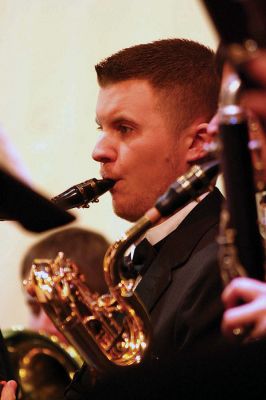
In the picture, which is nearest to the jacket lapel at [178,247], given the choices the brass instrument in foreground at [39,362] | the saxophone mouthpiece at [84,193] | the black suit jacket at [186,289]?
A: the black suit jacket at [186,289]

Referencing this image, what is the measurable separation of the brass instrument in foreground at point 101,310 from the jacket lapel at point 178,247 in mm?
50

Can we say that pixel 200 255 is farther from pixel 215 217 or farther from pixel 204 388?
pixel 204 388

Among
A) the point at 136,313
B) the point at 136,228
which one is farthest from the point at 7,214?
the point at 136,313

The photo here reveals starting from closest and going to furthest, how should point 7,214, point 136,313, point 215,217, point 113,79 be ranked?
point 7,214 → point 136,313 → point 215,217 → point 113,79

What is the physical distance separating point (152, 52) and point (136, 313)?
81cm

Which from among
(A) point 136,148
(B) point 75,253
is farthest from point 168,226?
Answer: (B) point 75,253

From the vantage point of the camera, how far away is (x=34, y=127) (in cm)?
379

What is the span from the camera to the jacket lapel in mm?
2111

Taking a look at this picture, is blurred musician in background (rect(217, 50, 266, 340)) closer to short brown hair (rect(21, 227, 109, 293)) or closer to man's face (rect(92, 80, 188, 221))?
man's face (rect(92, 80, 188, 221))

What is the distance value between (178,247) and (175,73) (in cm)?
54

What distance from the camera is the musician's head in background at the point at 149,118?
228 centimetres

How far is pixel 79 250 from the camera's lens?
125 inches

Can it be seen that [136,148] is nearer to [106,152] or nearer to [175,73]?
[106,152]

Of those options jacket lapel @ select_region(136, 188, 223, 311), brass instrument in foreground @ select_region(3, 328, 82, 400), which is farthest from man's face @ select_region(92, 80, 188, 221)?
brass instrument in foreground @ select_region(3, 328, 82, 400)
